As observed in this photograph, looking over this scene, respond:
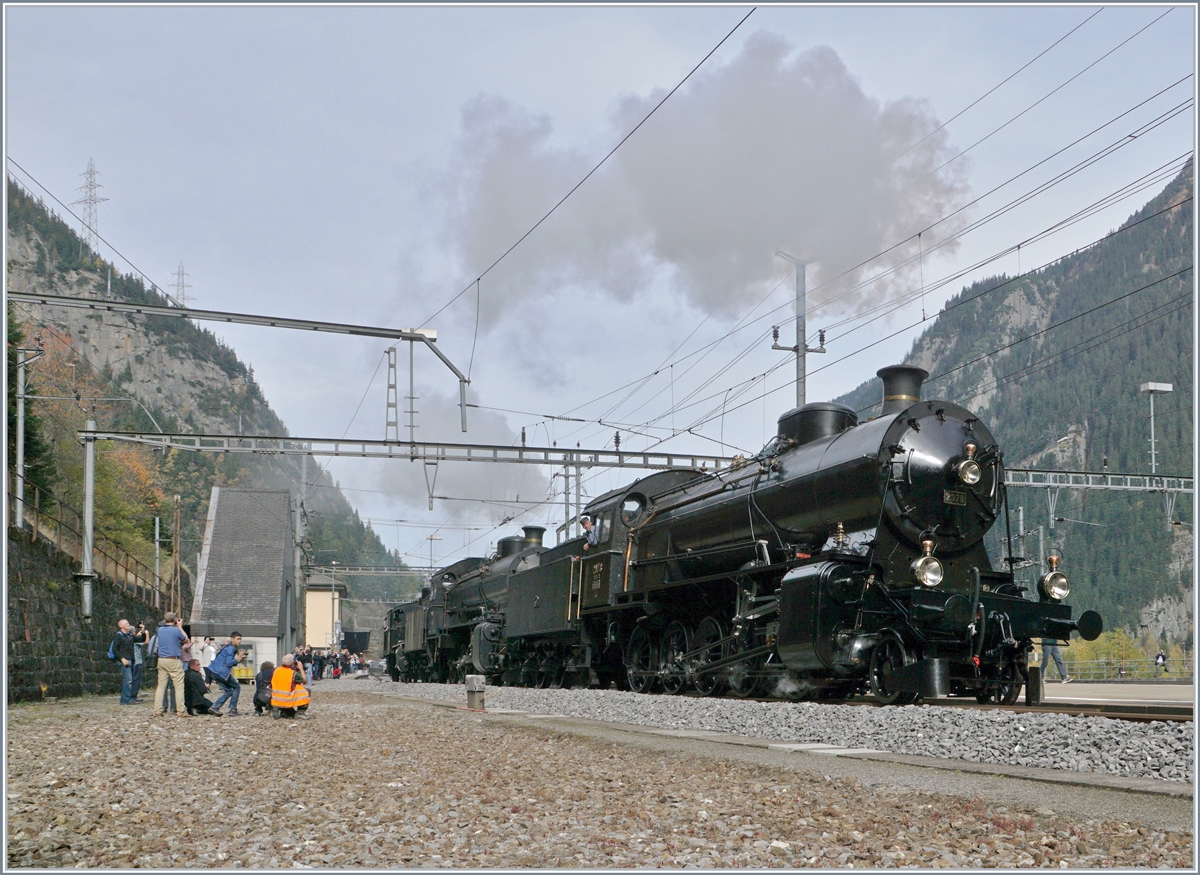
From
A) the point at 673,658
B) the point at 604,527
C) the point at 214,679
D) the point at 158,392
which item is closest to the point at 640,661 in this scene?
the point at 673,658

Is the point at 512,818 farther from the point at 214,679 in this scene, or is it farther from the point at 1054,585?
the point at 214,679

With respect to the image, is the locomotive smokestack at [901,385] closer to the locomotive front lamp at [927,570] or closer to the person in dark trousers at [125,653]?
the locomotive front lamp at [927,570]

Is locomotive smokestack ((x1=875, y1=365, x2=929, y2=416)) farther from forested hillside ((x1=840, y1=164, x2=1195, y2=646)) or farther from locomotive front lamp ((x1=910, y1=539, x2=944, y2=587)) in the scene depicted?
forested hillside ((x1=840, y1=164, x2=1195, y2=646))

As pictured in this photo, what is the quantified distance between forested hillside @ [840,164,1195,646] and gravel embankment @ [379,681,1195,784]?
59.1 m

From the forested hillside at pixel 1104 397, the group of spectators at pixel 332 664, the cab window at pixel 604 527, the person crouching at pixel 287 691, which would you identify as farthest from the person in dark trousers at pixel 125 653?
the forested hillside at pixel 1104 397

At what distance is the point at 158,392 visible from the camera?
139 m

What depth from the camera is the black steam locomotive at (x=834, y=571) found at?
478 inches

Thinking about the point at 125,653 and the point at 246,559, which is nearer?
the point at 125,653

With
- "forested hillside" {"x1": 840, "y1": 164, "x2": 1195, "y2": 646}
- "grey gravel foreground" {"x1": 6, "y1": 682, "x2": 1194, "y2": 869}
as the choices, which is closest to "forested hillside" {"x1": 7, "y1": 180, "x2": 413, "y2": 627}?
"forested hillside" {"x1": 840, "y1": 164, "x2": 1195, "y2": 646}

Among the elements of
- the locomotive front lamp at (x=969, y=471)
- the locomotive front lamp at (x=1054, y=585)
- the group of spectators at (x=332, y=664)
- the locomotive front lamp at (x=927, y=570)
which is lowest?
the group of spectators at (x=332, y=664)

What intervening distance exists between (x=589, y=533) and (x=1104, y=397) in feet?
373

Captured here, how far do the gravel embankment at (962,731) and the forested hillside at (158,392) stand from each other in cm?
5865

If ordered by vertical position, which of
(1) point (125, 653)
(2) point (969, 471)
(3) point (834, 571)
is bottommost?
(1) point (125, 653)

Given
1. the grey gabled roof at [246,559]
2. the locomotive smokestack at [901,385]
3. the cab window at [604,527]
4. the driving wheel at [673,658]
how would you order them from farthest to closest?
the grey gabled roof at [246,559]
the cab window at [604,527]
the driving wheel at [673,658]
the locomotive smokestack at [901,385]
